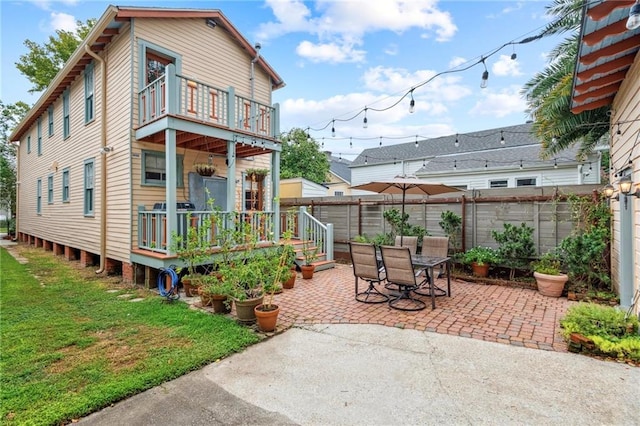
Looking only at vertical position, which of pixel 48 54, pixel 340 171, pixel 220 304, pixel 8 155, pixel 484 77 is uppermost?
pixel 48 54

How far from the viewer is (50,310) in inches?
200

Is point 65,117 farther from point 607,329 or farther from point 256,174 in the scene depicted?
point 607,329

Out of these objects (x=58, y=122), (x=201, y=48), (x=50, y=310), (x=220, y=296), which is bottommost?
(x=50, y=310)

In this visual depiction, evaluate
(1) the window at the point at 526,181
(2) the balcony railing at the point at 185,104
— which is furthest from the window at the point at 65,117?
(1) the window at the point at 526,181

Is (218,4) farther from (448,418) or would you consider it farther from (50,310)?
(448,418)

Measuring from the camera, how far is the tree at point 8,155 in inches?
839

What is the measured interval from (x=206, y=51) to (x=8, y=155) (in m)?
23.2

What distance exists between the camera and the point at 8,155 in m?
22.7

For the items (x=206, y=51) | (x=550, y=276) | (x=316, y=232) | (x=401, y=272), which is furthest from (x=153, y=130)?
(x=550, y=276)

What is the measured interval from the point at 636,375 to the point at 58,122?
1514cm

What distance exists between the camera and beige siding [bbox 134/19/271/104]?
761cm

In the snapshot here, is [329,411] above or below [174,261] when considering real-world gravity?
below

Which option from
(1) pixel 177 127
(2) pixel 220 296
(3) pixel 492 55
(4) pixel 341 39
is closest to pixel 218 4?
(4) pixel 341 39

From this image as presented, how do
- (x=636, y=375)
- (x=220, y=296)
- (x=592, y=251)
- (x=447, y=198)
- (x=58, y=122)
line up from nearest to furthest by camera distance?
(x=636, y=375) → (x=220, y=296) → (x=592, y=251) → (x=447, y=198) → (x=58, y=122)
